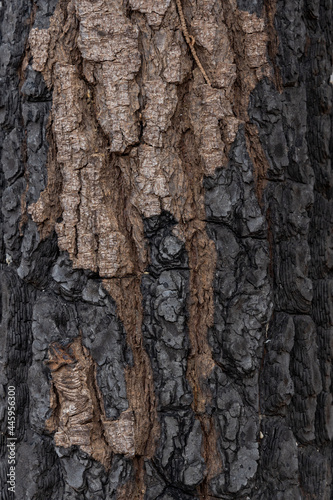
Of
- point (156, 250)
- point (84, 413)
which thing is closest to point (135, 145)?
point (156, 250)

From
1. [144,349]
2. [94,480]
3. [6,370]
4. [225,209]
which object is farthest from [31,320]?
[225,209]

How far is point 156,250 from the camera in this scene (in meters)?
1.22

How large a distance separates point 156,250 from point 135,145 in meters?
0.26

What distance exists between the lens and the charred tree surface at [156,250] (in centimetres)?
121

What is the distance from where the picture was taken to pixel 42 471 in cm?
127

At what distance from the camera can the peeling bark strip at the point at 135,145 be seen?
1204mm

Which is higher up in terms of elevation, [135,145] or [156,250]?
[135,145]

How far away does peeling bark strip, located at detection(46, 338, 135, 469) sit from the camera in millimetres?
1213

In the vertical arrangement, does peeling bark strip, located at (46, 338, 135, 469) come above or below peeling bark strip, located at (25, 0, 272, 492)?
below

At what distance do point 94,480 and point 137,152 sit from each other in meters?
0.81

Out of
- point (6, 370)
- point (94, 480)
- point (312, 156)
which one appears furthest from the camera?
point (312, 156)

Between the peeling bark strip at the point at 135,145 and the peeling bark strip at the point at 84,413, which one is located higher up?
the peeling bark strip at the point at 135,145

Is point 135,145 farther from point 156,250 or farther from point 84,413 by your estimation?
point 84,413

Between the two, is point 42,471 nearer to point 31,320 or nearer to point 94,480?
point 94,480
